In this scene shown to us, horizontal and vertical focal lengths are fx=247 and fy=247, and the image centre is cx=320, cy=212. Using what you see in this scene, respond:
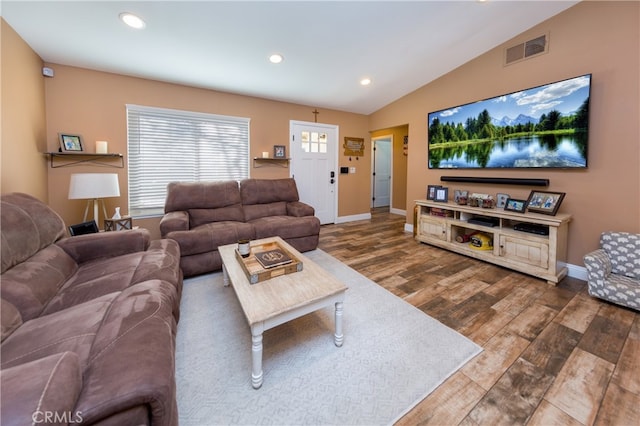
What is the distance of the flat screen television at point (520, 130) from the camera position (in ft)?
8.43

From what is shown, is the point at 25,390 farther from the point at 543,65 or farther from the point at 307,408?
the point at 543,65

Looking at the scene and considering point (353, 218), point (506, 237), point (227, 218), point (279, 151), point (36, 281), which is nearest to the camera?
point (36, 281)

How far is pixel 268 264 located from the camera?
5.95ft

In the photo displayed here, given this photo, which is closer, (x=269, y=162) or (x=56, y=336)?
(x=56, y=336)

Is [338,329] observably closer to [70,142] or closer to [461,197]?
[461,197]

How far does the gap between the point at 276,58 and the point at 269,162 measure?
5.71 feet

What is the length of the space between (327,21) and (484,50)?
2299 mm

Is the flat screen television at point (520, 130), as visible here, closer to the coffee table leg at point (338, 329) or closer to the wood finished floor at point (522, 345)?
the wood finished floor at point (522, 345)

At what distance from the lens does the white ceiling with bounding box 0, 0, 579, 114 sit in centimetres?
220

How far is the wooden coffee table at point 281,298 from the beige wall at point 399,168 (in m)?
5.16

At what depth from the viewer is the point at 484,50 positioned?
130 inches

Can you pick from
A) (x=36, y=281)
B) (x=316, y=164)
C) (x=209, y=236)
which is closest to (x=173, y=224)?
(x=209, y=236)

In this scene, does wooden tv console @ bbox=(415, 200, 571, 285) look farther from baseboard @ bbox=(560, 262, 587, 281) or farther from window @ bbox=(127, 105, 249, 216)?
window @ bbox=(127, 105, 249, 216)

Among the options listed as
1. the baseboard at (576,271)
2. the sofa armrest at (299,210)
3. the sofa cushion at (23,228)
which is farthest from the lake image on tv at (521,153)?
the sofa cushion at (23,228)
